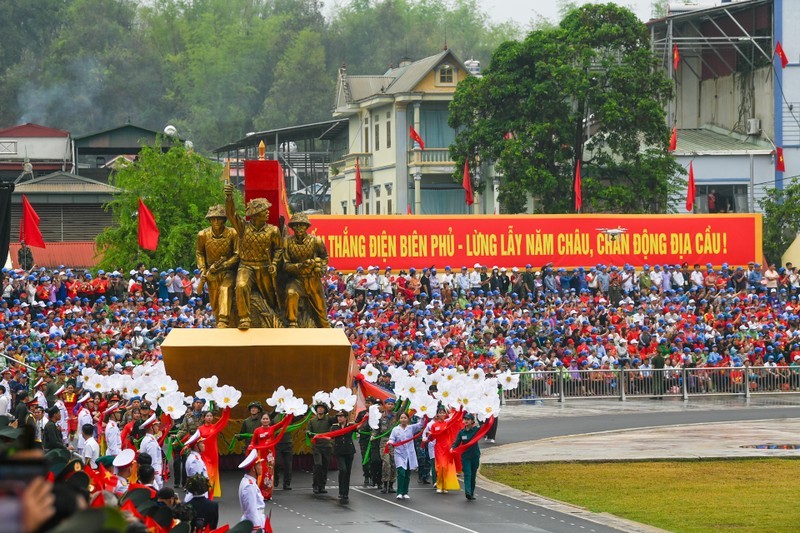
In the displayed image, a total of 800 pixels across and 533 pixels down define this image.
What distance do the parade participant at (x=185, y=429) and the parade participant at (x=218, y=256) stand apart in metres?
2.50

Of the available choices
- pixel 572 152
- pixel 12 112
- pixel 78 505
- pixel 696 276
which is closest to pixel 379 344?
pixel 696 276

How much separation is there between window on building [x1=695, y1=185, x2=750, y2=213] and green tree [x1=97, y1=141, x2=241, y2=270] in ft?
65.8

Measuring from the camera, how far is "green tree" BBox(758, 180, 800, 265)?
54.4 metres

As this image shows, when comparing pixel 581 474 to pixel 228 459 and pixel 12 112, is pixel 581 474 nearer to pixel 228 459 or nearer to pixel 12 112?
pixel 228 459

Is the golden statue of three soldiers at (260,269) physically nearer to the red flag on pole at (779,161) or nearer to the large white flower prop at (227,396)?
the large white flower prop at (227,396)

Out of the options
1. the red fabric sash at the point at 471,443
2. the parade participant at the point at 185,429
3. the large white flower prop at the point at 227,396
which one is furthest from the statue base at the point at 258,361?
the red fabric sash at the point at 471,443

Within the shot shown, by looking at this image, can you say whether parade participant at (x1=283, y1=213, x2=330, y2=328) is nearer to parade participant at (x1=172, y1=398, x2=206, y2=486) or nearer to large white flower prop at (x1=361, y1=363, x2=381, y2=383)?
large white flower prop at (x1=361, y1=363, x2=381, y2=383)

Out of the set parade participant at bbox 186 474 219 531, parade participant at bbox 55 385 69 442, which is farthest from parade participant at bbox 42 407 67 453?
parade participant at bbox 186 474 219 531

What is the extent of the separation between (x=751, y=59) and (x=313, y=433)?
136 feet

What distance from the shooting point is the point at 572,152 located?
53812mm

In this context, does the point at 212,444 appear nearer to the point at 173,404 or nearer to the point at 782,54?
the point at 173,404

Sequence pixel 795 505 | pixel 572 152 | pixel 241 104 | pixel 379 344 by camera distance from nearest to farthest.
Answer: pixel 795 505 < pixel 379 344 < pixel 572 152 < pixel 241 104

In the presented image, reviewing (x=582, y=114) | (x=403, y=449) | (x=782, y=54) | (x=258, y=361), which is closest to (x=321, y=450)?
(x=403, y=449)

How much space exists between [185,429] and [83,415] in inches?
62.7
